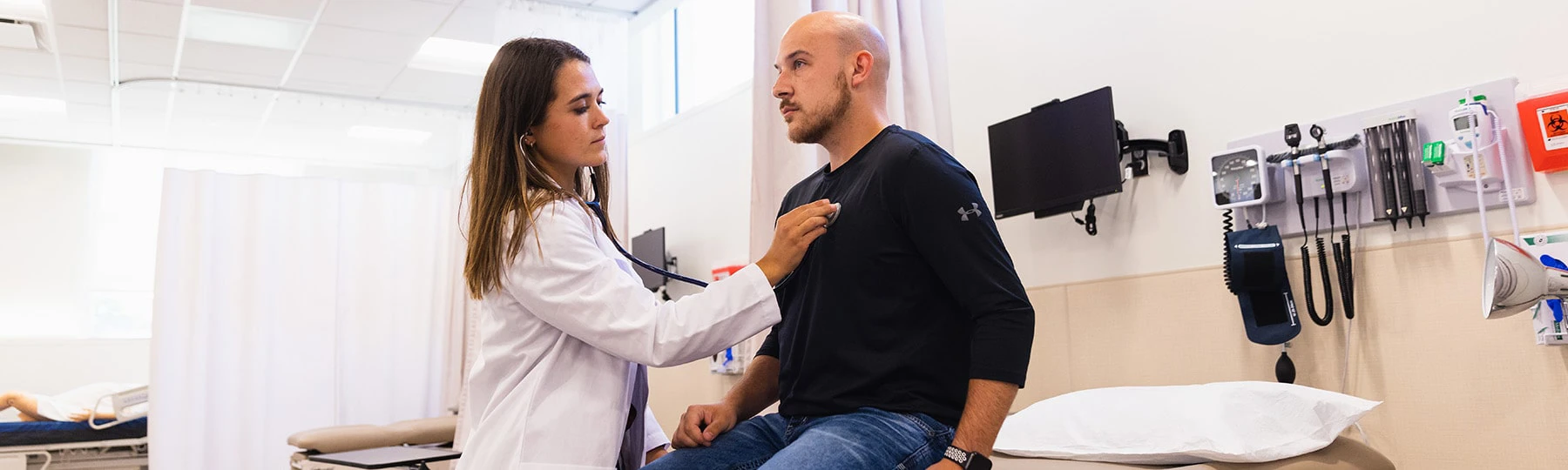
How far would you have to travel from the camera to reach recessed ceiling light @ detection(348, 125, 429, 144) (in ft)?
25.6

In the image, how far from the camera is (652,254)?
561 cm

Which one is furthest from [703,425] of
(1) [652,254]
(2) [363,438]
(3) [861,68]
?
(2) [363,438]

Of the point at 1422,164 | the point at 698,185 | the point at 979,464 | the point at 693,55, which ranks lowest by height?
the point at 979,464

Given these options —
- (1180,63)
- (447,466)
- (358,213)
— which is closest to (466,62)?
(358,213)

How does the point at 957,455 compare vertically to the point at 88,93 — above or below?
below

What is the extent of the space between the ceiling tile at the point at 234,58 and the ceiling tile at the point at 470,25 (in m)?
1.10

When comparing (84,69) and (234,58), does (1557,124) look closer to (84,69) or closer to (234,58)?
(234,58)

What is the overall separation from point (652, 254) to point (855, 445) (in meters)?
4.25

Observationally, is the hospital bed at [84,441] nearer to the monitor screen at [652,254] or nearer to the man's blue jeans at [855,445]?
the monitor screen at [652,254]

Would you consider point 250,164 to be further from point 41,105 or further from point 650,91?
point 650,91

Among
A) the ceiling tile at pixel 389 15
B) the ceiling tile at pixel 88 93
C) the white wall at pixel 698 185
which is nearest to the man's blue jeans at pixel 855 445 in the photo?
the white wall at pixel 698 185

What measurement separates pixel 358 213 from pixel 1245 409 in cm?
628

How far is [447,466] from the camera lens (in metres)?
5.94

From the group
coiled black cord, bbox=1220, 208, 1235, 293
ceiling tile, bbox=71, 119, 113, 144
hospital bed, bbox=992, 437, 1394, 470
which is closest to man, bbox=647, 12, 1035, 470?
hospital bed, bbox=992, 437, 1394, 470
